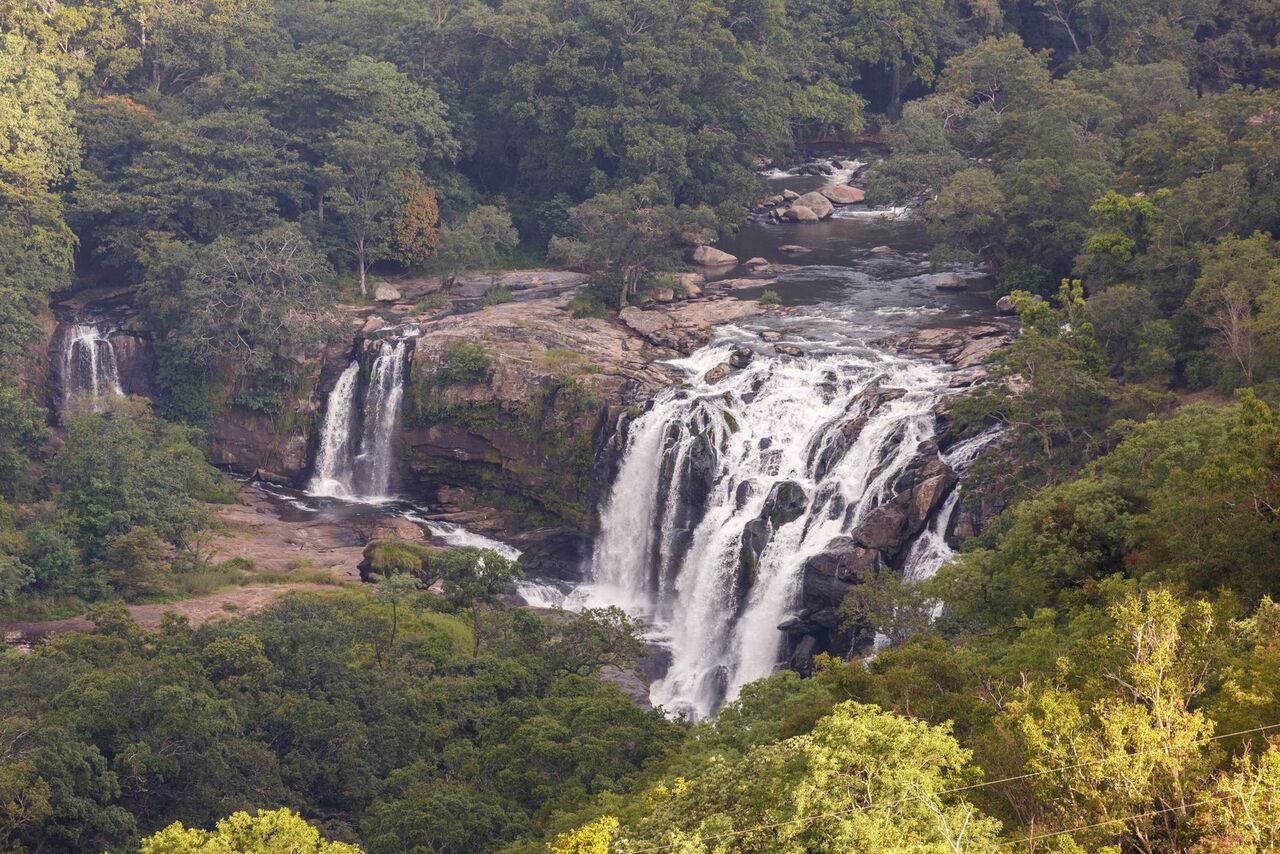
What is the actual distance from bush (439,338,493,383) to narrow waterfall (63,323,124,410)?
12644 millimetres

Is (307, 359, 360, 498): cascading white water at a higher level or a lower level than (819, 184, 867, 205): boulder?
lower

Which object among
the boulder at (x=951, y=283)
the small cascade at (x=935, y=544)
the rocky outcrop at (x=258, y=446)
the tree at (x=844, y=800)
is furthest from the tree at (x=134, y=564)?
the boulder at (x=951, y=283)

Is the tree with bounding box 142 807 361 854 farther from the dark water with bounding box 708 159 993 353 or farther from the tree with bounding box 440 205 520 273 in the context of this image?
the tree with bounding box 440 205 520 273

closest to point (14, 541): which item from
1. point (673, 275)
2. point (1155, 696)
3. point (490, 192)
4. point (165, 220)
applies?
point (165, 220)

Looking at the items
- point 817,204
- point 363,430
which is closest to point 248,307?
point 363,430

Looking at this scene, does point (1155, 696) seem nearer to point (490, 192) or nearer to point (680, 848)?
point (680, 848)

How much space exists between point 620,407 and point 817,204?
22.5m

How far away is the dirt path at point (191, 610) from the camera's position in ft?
125

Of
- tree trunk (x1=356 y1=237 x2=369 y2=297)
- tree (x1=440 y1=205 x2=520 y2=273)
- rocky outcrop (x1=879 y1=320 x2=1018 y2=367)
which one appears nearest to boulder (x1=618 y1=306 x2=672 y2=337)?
tree (x1=440 y1=205 x2=520 y2=273)

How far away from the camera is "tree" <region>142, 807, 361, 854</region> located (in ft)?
64.5

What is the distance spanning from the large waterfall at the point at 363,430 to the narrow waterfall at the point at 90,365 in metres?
8.11

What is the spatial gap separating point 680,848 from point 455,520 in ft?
102

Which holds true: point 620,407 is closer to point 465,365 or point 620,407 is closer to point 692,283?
point 465,365

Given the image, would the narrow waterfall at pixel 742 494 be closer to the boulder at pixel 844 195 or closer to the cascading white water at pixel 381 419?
the cascading white water at pixel 381 419
